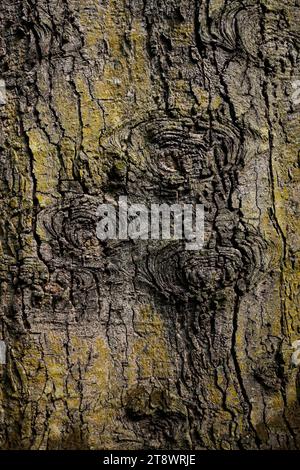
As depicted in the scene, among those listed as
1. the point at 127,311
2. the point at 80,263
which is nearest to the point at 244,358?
the point at 127,311

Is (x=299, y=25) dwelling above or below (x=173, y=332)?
above

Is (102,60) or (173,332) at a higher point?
(102,60)

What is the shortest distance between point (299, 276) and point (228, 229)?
24 cm

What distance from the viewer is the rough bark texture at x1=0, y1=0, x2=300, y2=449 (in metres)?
A: 1.31

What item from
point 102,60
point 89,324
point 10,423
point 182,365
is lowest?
point 10,423

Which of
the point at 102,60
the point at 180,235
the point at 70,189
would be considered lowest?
the point at 180,235

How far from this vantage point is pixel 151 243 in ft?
4.44

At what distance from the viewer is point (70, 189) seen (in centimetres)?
133

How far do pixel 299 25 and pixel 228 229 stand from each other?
0.54m

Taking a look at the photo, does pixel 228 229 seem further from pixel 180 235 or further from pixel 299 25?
pixel 299 25

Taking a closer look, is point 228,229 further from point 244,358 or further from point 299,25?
point 299,25

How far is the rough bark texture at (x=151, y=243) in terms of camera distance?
1.31 meters

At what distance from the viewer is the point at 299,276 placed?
4.61 feet

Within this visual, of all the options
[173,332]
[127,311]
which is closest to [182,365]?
[173,332]
